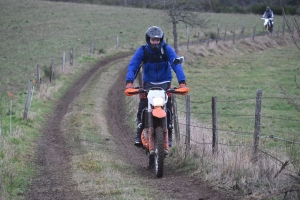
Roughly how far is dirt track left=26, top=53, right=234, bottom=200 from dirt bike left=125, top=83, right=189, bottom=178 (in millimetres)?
418

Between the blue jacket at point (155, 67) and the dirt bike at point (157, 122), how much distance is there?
39cm

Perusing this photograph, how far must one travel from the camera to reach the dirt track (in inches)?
296

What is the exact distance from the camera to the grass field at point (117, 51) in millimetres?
14352

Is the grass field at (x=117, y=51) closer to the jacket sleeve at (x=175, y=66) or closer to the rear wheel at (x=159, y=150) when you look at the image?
the jacket sleeve at (x=175, y=66)

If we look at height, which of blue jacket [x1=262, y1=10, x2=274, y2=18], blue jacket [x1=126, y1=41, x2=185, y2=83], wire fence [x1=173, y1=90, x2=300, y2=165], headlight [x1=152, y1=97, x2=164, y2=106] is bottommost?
wire fence [x1=173, y1=90, x2=300, y2=165]

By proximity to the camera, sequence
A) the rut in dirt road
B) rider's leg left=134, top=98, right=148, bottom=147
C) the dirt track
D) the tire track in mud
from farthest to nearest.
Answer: rider's leg left=134, top=98, right=148, bottom=147 → the tire track in mud → the dirt track → the rut in dirt road

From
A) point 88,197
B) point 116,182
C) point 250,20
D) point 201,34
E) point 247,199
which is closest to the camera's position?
point 247,199

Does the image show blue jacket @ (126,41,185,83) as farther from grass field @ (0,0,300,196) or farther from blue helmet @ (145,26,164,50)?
grass field @ (0,0,300,196)

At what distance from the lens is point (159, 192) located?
24.7 ft

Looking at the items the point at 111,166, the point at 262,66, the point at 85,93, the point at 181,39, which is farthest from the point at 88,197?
the point at 181,39

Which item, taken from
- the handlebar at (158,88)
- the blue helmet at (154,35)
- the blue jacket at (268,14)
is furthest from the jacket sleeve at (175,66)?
the blue jacket at (268,14)

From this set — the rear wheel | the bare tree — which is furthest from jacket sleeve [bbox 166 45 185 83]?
the bare tree

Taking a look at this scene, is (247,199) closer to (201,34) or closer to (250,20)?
(201,34)

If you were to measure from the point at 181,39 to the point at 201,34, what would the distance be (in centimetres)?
437
